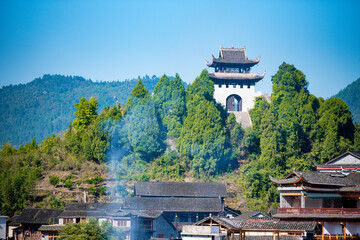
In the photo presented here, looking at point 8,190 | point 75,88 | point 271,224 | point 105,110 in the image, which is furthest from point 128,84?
point 271,224

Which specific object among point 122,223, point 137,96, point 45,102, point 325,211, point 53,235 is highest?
point 45,102

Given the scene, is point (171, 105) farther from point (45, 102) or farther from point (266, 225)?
point (45, 102)

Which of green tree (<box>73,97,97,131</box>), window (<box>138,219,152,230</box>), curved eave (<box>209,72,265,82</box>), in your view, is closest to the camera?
window (<box>138,219,152,230</box>)

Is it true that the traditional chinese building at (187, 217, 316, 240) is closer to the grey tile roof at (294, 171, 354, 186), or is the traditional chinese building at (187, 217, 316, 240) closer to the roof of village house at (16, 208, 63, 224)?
the grey tile roof at (294, 171, 354, 186)

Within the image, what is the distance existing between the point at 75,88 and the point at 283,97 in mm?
92902

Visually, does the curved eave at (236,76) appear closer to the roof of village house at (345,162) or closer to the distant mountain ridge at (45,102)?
the roof of village house at (345,162)

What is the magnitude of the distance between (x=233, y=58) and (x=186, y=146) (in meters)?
16.4

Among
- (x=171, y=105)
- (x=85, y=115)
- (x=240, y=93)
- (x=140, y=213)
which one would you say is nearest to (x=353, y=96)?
(x=240, y=93)

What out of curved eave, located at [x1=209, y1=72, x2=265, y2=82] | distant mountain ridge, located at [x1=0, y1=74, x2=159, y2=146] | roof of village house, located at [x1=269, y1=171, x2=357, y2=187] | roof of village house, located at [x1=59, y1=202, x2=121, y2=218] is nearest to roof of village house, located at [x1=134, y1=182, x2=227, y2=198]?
roof of village house, located at [x1=59, y1=202, x2=121, y2=218]

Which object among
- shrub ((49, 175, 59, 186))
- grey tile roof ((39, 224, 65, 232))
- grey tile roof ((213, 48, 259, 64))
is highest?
grey tile roof ((213, 48, 259, 64))

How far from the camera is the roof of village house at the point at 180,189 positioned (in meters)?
51.3

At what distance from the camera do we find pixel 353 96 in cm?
11319

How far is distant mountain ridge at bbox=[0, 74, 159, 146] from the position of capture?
11425 cm

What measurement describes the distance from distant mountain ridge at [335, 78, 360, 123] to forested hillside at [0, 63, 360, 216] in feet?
169
